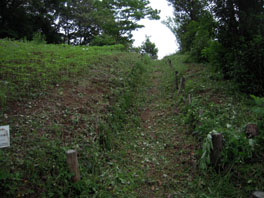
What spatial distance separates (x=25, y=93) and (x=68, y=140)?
2.06 meters

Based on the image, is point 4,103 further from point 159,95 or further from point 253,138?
point 159,95

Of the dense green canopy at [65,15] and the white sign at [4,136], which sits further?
the dense green canopy at [65,15]

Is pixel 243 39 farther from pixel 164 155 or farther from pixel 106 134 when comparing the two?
pixel 106 134

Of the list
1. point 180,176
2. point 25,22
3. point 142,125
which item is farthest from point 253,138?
point 25,22

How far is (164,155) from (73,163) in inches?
92.8

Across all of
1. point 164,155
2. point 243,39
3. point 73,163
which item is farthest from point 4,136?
point 243,39

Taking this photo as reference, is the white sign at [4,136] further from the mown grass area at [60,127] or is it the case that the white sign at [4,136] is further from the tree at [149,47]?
the tree at [149,47]

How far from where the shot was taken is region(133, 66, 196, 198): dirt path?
374 cm

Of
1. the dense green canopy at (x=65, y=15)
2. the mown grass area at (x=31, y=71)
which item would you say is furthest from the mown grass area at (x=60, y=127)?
the dense green canopy at (x=65, y=15)

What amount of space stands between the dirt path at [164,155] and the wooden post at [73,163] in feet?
3.83

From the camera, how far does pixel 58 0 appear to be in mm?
27578

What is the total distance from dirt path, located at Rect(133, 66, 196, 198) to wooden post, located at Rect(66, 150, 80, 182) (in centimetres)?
117

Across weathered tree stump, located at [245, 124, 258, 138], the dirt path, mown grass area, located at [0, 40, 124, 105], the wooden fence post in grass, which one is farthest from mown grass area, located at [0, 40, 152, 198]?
weathered tree stump, located at [245, 124, 258, 138]

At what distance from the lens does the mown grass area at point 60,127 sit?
3.19 meters
